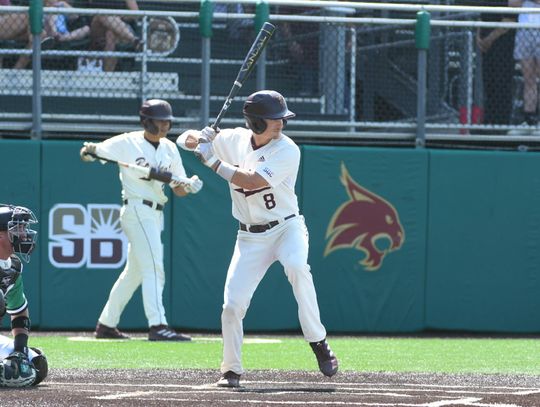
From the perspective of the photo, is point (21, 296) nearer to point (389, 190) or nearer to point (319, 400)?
point (319, 400)

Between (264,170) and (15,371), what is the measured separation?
74.4 inches

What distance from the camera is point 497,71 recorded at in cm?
1252

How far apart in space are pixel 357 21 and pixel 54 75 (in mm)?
3051

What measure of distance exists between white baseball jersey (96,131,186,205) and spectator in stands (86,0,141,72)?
66.6 inches

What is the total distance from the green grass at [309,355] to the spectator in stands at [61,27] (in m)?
2.96

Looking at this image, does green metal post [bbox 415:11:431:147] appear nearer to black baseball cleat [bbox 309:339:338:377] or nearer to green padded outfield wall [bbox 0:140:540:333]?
green padded outfield wall [bbox 0:140:540:333]

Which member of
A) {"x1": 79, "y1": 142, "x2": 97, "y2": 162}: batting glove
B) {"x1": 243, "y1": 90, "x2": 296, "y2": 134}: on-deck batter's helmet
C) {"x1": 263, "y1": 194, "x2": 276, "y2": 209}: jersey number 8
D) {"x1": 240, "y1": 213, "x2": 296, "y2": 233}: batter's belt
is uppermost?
{"x1": 243, "y1": 90, "x2": 296, "y2": 134}: on-deck batter's helmet

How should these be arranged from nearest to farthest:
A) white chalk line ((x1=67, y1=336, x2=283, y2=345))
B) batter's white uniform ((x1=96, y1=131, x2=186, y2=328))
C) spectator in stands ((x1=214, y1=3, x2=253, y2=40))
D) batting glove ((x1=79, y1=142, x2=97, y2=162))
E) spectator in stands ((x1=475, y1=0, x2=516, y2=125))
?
batting glove ((x1=79, y1=142, x2=97, y2=162)), batter's white uniform ((x1=96, y1=131, x2=186, y2=328)), white chalk line ((x1=67, y1=336, x2=283, y2=345)), spectator in stands ((x1=214, y1=3, x2=253, y2=40)), spectator in stands ((x1=475, y1=0, x2=516, y2=125))

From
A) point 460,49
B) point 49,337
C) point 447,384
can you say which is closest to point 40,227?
point 49,337

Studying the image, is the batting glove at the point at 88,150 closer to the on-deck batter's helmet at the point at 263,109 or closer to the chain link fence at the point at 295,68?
the chain link fence at the point at 295,68

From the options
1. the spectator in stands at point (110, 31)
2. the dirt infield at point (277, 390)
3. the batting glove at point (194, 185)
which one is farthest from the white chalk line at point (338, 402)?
the spectator in stands at point (110, 31)

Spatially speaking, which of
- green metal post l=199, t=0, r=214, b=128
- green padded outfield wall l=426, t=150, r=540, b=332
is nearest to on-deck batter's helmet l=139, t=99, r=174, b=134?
green metal post l=199, t=0, r=214, b=128

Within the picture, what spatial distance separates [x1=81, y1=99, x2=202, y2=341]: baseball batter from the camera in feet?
34.3

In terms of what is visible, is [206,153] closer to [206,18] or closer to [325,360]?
[325,360]
